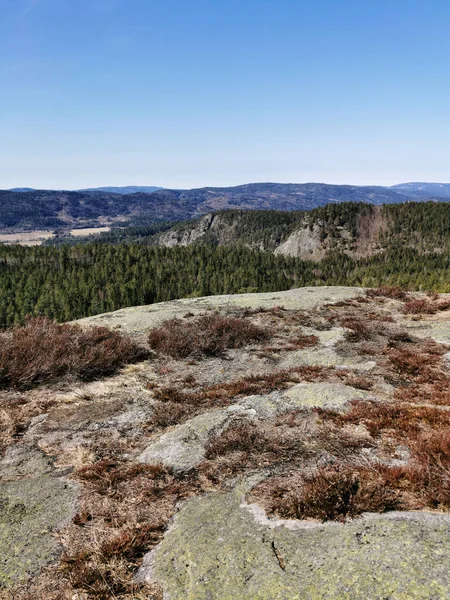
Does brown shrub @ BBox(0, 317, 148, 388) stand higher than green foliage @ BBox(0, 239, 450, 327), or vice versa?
brown shrub @ BBox(0, 317, 148, 388)

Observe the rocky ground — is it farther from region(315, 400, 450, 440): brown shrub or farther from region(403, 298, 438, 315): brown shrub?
region(403, 298, 438, 315): brown shrub

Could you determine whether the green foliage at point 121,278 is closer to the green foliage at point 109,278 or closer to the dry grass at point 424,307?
the green foliage at point 109,278

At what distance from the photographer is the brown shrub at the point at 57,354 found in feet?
46.8

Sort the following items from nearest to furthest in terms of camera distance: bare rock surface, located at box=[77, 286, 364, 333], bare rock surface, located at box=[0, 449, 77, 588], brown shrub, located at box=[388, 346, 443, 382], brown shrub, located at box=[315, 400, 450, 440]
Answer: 1. bare rock surface, located at box=[0, 449, 77, 588]
2. brown shrub, located at box=[315, 400, 450, 440]
3. brown shrub, located at box=[388, 346, 443, 382]
4. bare rock surface, located at box=[77, 286, 364, 333]

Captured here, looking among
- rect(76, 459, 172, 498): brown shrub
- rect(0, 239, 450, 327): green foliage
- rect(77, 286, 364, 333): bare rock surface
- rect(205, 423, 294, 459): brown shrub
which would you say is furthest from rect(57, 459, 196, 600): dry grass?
rect(0, 239, 450, 327): green foliage

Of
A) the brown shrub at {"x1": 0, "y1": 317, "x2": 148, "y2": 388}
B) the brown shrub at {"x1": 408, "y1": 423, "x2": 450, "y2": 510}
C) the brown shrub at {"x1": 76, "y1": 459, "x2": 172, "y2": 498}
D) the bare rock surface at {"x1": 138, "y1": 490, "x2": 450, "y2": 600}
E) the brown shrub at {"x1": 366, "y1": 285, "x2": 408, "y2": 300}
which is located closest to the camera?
the bare rock surface at {"x1": 138, "y1": 490, "x2": 450, "y2": 600}

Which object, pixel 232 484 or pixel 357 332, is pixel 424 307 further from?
pixel 232 484

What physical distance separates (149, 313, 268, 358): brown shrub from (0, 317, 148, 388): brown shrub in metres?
1.42

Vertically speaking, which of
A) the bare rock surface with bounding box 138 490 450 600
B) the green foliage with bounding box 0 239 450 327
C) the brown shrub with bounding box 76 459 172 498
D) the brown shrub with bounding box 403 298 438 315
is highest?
the bare rock surface with bounding box 138 490 450 600

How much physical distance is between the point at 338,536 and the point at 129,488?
4.36m

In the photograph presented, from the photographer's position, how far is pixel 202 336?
19.6 meters

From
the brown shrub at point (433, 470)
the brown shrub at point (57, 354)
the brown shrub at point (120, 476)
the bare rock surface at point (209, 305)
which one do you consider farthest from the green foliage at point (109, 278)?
the brown shrub at point (433, 470)

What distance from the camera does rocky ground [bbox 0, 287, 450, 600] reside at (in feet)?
16.1

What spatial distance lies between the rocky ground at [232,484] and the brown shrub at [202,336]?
2479 mm
